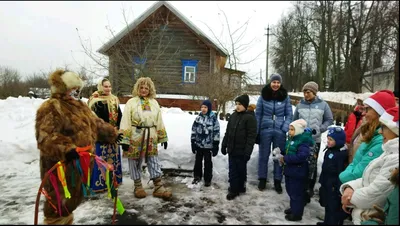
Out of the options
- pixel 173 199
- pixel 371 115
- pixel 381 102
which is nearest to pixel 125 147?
pixel 173 199

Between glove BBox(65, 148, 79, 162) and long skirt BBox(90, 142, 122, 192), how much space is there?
177cm

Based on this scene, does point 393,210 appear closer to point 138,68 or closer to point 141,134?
point 141,134

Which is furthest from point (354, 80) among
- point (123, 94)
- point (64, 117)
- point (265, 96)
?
point (64, 117)

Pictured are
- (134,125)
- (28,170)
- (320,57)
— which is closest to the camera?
(134,125)

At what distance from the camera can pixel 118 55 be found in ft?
35.0

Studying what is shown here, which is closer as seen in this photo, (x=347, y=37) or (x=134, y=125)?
(x=134, y=125)

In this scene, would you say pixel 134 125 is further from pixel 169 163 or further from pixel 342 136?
pixel 342 136

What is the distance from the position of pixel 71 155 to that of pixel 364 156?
2972 millimetres

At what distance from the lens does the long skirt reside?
4.71m

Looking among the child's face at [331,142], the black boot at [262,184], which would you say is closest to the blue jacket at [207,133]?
the black boot at [262,184]

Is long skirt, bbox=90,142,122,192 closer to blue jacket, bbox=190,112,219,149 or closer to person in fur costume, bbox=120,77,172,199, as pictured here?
person in fur costume, bbox=120,77,172,199

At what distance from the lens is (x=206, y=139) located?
16.4 feet

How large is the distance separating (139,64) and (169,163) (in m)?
5.58

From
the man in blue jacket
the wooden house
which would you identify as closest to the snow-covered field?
the man in blue jacket
